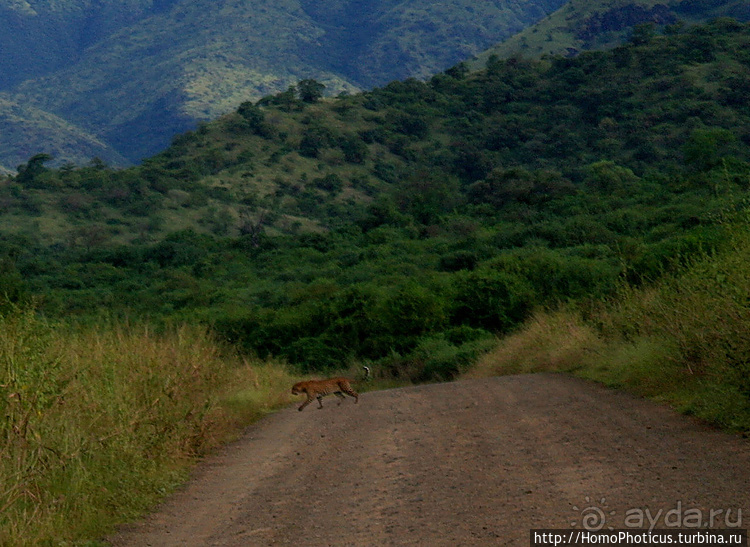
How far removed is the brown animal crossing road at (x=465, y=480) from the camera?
5938 mm

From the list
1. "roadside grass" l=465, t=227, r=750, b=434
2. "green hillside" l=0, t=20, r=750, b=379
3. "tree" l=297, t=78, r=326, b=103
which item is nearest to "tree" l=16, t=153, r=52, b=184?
"green hillside" l=0, t=20, r=750, b=379

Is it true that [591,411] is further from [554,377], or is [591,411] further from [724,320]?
[554,377]

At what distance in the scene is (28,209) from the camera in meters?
84.4

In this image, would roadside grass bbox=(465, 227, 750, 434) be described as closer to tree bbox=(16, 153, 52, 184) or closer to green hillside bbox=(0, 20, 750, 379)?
green hillside bbox=(0, 20, 750, 379)

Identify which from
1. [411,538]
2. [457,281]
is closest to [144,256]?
[457,281]

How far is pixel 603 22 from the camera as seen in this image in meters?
159

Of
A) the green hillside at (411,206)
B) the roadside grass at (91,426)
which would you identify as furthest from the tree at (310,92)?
the roadside grass at (91,426)

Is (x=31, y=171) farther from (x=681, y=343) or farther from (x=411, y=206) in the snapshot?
(x=681, y=343)

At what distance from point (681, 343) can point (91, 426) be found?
6784mm

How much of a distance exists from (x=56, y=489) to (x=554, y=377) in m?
10.3

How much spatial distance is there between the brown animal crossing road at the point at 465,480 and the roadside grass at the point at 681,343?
0.41 meters

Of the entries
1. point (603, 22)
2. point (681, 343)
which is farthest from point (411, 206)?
point (603, 22)

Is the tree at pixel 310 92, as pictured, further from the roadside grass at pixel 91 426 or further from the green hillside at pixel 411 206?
the roadside grass at pixel 91 426

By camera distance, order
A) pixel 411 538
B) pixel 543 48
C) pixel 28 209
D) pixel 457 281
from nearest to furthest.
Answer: pixel 411 538
pixel 457 281
pixel 28 209
pixel 543 48
